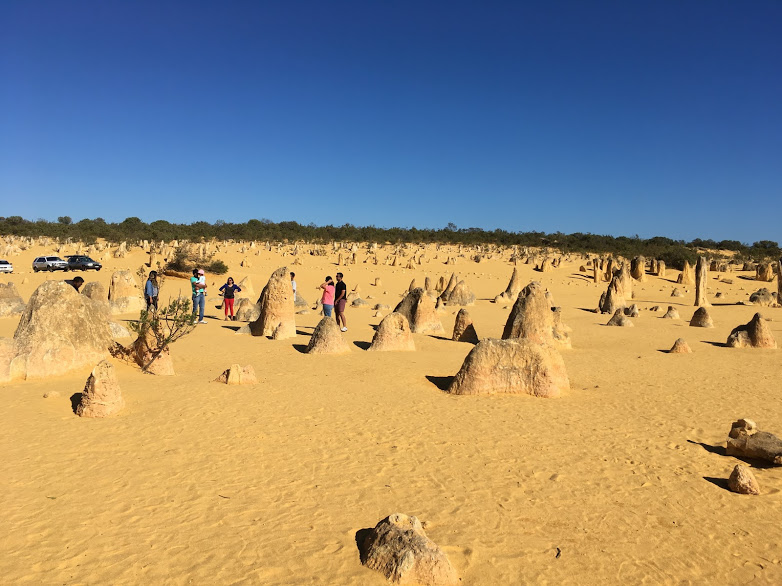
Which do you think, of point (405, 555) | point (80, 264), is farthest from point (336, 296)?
point (80, 264)

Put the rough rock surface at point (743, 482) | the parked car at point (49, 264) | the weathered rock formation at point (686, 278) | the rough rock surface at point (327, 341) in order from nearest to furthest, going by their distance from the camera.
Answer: the rough rock surface at point (743, 482) < the rough rock surface at point (327, 341) < the parked car at point (49, 264) < the weathered rock formation at point (686, 278)

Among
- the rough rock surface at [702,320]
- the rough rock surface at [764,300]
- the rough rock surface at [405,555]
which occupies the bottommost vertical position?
the rough rock surface at [405,555]

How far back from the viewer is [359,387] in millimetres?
9047

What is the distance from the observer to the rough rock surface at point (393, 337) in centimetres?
1200

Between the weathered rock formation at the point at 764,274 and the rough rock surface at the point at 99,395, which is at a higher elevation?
the weathered rock formation at the point at 764,274

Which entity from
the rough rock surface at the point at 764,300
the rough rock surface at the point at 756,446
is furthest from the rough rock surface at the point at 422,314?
the rough rock surface at the point at 764,300

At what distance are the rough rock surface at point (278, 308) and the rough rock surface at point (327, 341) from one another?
1.81 meters

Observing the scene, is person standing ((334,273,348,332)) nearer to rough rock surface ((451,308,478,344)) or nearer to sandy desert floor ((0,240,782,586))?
rough rock surface ((451,308,478,344))

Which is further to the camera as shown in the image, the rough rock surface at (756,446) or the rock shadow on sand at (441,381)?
the rock shadow on sand at (441,381)

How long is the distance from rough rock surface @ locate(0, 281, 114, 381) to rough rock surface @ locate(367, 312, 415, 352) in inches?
210

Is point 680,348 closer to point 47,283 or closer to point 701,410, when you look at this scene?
point 701,410

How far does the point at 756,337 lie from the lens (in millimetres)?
12812

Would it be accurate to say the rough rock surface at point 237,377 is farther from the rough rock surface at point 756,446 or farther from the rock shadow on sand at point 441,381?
the rough rock surface at point 756,446

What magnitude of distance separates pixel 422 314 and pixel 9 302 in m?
12.0
